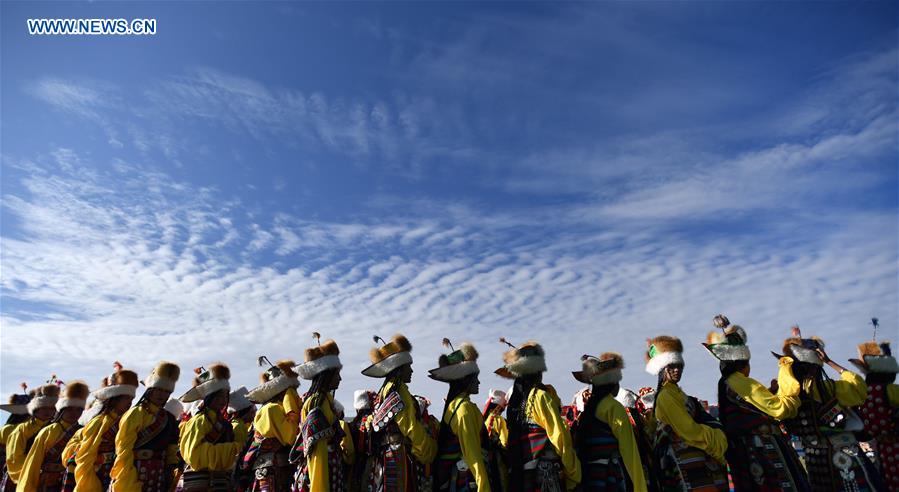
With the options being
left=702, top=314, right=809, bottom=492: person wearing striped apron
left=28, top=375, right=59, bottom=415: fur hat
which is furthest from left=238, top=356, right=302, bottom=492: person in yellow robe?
left=28, top=375, right=59, bottom=415: fur hat

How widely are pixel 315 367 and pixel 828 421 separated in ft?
19.3

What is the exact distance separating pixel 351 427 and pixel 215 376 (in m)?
1.91

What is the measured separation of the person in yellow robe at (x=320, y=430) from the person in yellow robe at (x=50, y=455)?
4643 millimetres

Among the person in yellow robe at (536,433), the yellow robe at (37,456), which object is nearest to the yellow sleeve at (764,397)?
the person in yellow robe at (536,433)

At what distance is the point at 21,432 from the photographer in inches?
385

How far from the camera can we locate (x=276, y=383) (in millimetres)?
7098

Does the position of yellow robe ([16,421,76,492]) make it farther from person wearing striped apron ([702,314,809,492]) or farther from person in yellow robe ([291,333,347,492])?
person wearing striped apron ([702,314,809,492])

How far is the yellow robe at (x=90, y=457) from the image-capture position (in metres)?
7.15

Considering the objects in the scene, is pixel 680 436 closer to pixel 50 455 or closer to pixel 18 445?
pixel 50 455

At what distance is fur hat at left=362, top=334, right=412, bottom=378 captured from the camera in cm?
655

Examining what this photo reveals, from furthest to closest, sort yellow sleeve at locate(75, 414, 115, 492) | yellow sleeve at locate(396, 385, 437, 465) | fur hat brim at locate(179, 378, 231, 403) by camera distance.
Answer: fur hat brim at locate(179, 378, 231, 403) < yellow sleeve at locate(75, 414, 115, 492) < yellow sleeve at locate(396, 385, 437, 465)

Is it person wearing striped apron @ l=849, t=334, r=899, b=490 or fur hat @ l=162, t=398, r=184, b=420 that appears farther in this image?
fur hat @ l=162, t=398, r=184, b=420

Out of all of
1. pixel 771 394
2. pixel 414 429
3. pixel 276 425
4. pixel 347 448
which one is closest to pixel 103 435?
pixel 276 425

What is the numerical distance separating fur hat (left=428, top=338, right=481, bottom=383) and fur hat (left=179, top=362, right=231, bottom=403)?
9.23 ft
